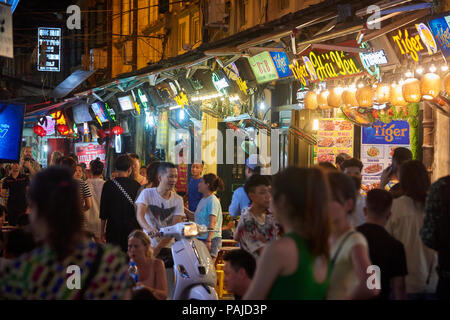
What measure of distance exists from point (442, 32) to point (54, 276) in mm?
7648

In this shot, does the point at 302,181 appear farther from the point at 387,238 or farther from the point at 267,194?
the point at 267,194

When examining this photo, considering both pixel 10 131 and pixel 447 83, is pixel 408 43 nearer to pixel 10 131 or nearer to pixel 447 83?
pixel 447 83

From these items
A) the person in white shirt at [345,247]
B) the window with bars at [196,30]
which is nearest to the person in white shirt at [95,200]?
the person in white shirt at [345,247]

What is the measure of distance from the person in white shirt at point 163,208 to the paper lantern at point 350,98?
4.21 meters

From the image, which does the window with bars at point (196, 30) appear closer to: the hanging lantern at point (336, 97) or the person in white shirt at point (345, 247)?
the hanging lantern at point (336, 97)

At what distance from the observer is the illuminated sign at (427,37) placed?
31.7 ft

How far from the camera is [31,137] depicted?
41.7 metres

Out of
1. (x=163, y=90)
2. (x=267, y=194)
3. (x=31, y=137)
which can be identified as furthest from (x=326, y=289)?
(x=31, y=137)

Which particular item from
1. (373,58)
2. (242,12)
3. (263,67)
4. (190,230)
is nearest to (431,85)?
(373,58)

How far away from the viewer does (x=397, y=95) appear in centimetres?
1048

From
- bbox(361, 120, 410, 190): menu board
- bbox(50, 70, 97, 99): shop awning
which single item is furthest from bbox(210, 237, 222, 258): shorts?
bbox(50, 70, 97, 99): shop awning

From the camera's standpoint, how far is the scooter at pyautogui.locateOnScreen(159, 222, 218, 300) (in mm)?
7559

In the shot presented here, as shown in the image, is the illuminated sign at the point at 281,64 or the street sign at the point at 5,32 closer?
the street sign at the point at 5,32

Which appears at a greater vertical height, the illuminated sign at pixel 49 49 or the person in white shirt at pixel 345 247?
the illuminated sign at pixel 49 49
